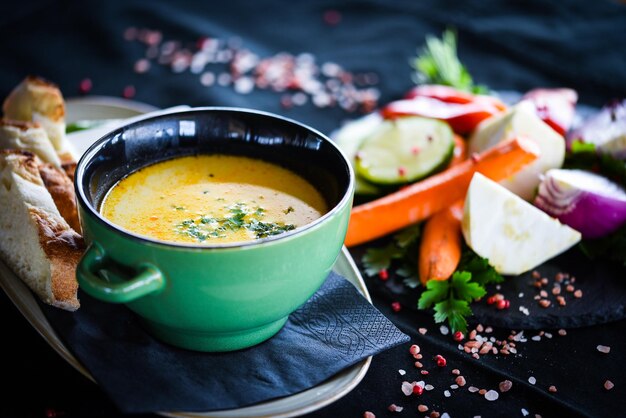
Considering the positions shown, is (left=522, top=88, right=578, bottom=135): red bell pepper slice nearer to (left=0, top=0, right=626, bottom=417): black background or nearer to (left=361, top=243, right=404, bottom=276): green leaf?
(left=0, top=0, right=626, bottom=417): black background

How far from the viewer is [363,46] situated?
12.8ft

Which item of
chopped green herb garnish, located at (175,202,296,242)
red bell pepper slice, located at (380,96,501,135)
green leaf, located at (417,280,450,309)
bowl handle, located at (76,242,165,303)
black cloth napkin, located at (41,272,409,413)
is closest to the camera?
bowl handle, located at (76,242,165,303)

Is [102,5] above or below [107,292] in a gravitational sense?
below

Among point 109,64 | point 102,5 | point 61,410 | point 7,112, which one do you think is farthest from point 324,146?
point 102,5

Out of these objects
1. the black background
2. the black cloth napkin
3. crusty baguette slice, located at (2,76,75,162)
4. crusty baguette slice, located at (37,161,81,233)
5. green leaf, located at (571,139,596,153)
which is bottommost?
the black background

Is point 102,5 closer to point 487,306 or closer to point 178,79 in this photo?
point 178,79

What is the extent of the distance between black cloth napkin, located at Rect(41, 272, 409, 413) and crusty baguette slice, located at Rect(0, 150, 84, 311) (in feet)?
0.20

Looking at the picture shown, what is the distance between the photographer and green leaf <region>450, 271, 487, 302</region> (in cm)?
201

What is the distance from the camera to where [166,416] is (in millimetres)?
1423

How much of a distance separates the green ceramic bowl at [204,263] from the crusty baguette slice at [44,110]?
46 cm

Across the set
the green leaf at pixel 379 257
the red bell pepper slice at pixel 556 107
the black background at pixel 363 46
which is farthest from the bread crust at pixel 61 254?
the red bell pepper slice at pixel 556 107

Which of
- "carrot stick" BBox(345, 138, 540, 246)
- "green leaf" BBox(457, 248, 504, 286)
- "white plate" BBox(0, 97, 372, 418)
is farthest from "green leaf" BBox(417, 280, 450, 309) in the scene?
"carrot stick" BBox(345, 138, 540, 246)

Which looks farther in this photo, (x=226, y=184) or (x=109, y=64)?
(x=109, y=64)

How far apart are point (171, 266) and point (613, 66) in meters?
2.94
